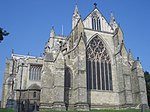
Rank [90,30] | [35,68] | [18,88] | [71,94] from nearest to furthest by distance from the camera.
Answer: [71,94], [90,30], [18,88], [35,68]

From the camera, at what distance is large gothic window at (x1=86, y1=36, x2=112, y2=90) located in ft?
103

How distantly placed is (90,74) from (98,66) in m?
2.38

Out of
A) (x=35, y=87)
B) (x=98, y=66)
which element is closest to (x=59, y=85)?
(x=98, y=66)

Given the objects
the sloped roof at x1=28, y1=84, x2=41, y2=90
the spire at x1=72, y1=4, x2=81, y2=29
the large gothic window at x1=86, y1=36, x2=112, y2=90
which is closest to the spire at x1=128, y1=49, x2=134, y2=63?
the large gothic window at x1=86, y1=36, x2=112, y2=90

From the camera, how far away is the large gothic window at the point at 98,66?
31.4 meters

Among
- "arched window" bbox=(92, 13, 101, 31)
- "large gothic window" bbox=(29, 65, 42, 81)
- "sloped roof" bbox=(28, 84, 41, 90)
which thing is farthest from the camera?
"large gothic window" bbox=(29, 65, 42, 81)

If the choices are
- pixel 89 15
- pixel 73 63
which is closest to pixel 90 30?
pixel 89 15

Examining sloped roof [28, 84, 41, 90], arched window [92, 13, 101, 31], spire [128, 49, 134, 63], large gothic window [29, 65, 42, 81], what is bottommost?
sloped roof [28, 84, 41, 90]

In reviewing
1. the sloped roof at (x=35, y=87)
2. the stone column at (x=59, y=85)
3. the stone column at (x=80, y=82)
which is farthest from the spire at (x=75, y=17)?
the sloped roof at (x=35, y=87)

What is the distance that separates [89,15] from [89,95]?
14.7m

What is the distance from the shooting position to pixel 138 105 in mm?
29828

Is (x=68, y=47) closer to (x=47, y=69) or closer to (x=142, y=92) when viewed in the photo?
(x=47, y=69)

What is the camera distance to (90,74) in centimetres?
3152

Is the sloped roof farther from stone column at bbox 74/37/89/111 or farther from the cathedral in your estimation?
stone column at bbox 74/37/89/111
